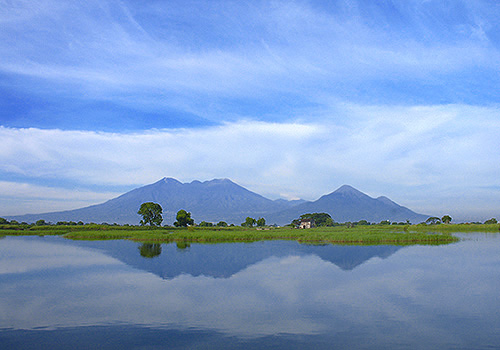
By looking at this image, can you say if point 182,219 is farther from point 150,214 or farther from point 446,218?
point 446,218

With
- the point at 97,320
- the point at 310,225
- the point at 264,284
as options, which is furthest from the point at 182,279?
the point at 310,225

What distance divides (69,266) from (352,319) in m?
20.8

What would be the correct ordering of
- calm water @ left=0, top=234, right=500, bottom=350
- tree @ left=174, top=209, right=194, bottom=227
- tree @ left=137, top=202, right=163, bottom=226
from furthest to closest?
tree @ left=174, top=209, right=194, bottom=227
tree @ left=137, top=202, right=163, bottom=226
calm water @ left=0, top=234, right=500, bottom=350

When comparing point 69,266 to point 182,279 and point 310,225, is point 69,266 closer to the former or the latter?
point 182,279

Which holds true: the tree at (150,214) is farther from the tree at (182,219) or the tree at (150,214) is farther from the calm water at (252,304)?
the calm water at (252,304)

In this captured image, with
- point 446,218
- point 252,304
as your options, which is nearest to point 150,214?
point 252,304

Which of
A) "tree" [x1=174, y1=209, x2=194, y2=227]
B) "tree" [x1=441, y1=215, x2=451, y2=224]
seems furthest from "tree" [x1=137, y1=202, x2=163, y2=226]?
"tree" [x1=441, y1=215, x2=451, y2=224]

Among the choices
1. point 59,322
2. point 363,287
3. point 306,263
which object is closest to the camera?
point 59,322

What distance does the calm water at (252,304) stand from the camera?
10.7m

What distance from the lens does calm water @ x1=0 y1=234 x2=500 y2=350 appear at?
10695 millimetres

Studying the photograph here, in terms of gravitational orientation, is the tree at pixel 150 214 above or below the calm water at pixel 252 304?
above

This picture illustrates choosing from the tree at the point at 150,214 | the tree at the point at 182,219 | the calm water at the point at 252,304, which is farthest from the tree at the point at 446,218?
the calm water at the point at 252,304

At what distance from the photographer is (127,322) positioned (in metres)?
12.4

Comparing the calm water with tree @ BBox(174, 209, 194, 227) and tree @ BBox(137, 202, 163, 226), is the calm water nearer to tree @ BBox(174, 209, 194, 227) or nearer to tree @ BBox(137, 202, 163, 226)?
tree @ BBox(137, 202, 163, 226)
